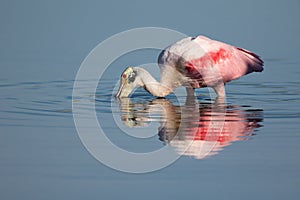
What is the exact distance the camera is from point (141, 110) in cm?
1230

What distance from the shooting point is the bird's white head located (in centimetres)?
1377

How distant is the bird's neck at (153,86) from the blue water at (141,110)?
0.48 ft

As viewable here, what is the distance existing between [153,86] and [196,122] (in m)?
2.88

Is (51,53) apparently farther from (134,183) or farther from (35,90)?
(134,183)

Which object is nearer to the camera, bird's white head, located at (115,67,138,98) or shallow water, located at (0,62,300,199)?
shallow water, located at (0,62,300,199)

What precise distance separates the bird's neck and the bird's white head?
12 centimetres

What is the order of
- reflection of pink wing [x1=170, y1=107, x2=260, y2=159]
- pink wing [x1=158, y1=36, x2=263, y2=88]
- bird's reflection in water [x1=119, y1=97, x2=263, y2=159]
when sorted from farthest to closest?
pink wing [x1=158, y1=36, x2=263, y2=88] → bird's reflection in water [x1=119, y1=97, x2=263, y2=159] → reflection of pink wing [x1=170, y1=107, x2=260, y2=159]

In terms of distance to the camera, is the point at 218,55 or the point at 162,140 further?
the point at 218,55

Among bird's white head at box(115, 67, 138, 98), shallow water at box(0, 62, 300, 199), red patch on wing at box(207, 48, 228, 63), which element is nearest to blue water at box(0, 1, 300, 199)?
shallow water at box(0, 62, 300, 199)

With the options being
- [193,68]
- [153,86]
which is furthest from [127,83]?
[193,68]

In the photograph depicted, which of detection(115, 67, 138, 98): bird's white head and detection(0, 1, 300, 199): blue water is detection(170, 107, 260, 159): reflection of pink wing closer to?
detection(0, 1, 300, 199): blue water

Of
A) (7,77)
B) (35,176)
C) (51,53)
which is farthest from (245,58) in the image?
(35,176)

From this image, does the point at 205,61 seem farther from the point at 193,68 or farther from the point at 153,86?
the point at 153,86

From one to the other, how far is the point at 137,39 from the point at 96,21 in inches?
82.2
